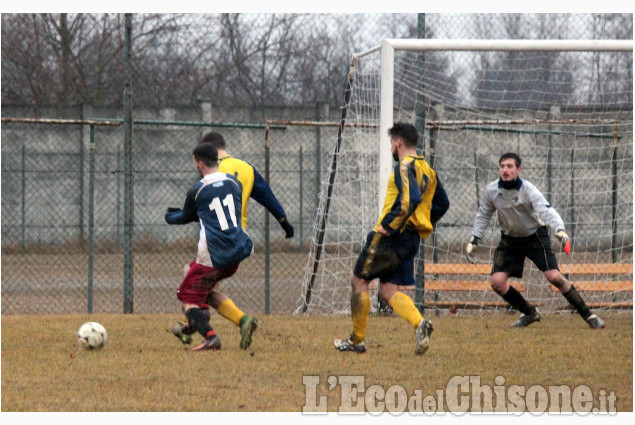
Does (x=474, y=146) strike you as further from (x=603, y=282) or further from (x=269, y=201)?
(x=269, y=201)

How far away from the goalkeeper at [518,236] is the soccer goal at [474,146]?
1.09 m

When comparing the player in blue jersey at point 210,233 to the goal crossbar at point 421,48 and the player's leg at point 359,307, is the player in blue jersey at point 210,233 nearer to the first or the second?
the player's leg at point 359,307

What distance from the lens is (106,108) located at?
22.0 metres

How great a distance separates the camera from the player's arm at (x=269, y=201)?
8531mm

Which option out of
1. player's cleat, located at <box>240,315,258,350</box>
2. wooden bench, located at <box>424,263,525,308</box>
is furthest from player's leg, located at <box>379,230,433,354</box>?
wooden bench, located at <box>424,263,525,308</box>

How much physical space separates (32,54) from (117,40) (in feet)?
6.24

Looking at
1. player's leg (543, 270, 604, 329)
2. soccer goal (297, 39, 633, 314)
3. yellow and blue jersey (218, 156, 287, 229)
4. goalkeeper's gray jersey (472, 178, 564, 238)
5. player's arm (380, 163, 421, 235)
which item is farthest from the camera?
soccer goal (297, 39, 633, 314)

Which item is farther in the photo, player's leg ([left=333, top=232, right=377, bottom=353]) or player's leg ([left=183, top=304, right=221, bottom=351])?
player's leg ([left=183, top=304, right=221, bottom=351])

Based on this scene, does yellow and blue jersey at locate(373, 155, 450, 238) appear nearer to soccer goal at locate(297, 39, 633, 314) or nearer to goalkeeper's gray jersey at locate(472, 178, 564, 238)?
goalkeeper's gray jersey at locate(472, 178, 564, 238)

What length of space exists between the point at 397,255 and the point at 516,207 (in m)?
2.37

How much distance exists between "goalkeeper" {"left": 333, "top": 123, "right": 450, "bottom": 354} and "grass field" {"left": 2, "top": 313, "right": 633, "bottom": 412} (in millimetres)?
263

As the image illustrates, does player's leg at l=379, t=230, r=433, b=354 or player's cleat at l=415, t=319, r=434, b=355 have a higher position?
player's leg at l=379, t=230, r=433, b=354

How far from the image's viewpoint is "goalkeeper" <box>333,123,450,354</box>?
24.6 feet

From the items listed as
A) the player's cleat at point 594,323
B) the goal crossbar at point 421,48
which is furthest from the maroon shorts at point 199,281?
the player's cleat at point 594,323
